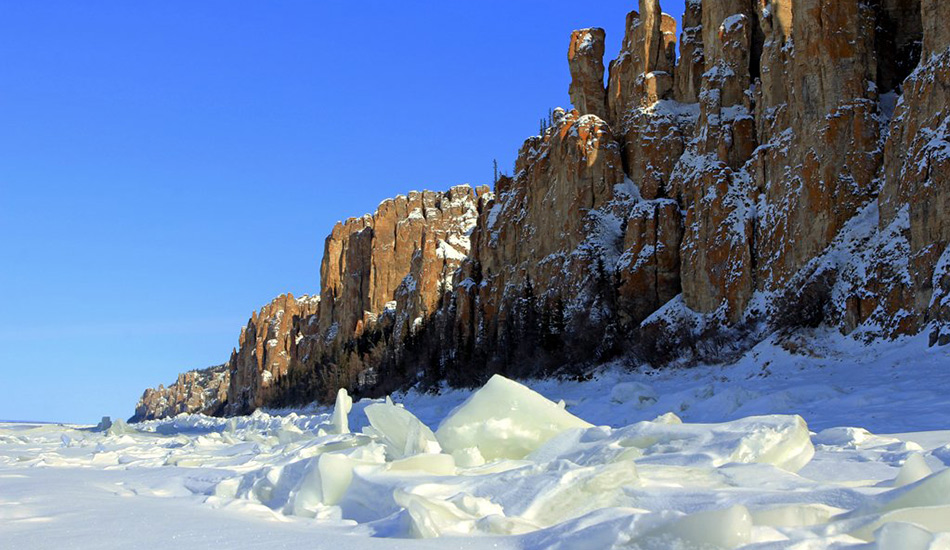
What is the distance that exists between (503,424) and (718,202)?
28.8 meters

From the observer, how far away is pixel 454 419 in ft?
30.5

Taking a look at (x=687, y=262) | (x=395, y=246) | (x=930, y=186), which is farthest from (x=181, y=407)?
(x=930, y=186)

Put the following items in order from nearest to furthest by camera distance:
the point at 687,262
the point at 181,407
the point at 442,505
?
the point at 442,505, the point at 687,262, the point at 181,407

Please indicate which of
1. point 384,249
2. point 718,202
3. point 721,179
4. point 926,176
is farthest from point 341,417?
point 384,249

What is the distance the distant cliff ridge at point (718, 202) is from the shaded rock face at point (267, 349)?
186 feet

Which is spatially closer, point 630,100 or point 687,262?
point 687,262

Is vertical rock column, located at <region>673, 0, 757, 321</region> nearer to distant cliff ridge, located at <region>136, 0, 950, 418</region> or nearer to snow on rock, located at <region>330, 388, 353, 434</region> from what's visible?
distant cliff ridge, located at <region>136, 0, 950, 418</region>

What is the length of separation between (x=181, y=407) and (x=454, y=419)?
647 ft

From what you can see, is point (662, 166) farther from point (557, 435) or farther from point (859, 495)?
point (859, 495)

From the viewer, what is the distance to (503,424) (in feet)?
29.9

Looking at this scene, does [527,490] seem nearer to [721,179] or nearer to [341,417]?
[341,417]

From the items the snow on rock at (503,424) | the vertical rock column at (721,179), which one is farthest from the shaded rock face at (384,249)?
the snow on rock at (503,424)

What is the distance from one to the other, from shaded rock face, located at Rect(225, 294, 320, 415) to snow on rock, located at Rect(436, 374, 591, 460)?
114 meters

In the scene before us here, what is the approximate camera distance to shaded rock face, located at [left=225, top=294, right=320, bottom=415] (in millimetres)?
129875
